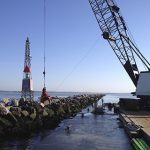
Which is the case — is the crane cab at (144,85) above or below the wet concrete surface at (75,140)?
above

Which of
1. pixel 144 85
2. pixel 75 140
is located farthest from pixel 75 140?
pixel 144 85

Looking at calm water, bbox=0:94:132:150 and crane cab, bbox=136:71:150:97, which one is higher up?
crane cab, bbox=136:71:150:97

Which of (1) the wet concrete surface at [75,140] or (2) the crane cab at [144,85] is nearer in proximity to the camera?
(1) the wet concrete surface at [75,140]

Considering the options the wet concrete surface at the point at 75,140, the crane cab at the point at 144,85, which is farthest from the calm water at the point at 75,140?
the crane cab at the point at 144,85

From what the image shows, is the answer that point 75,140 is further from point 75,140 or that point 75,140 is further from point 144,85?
point 144,85

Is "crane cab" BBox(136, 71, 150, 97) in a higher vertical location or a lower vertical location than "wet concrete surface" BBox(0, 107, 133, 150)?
higher

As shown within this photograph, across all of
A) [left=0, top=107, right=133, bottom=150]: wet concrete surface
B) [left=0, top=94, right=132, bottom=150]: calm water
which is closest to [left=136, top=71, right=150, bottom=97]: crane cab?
[left=0, top=94, right=132, bottom=150]: calm water

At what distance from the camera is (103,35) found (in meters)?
67.5

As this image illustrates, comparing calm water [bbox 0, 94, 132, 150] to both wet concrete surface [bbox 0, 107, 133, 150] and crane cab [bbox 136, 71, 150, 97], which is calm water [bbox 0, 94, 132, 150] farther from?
crane cab [bbox 136, 71, 150, 97]

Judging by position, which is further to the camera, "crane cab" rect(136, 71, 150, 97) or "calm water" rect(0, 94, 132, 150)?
"crane cab" rect(136, 71, 150, 97)

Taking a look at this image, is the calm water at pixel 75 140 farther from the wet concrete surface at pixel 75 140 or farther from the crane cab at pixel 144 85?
the crane cab at pixel 144 85

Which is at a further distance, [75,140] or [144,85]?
[144,85]

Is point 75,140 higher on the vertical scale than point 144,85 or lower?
lower

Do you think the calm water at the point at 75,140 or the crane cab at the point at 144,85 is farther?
the crane cab at the point at 144,85
